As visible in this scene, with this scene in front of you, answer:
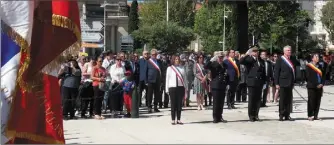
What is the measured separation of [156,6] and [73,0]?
89.5 metres

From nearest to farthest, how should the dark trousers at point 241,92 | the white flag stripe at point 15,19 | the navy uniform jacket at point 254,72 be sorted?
the white flag stripe at point 15,19 < the navy uniform jacket at point 254,72 < the dark trousers at point 241,92

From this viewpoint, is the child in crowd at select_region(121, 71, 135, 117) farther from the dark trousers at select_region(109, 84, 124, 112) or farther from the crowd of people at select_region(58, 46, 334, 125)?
the dark trousers at select_region(109, 84, 124, 112)

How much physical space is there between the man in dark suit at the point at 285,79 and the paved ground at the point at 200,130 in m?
0.41

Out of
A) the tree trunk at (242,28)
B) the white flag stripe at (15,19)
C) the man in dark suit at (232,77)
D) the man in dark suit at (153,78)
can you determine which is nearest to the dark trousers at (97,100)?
the man in dark suit at (153,78)

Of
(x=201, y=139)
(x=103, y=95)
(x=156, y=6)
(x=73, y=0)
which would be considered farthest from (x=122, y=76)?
(x=156, y=6)

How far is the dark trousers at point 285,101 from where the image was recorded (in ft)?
53.9

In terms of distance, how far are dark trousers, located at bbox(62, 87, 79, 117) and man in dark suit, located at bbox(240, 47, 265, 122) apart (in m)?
4.65

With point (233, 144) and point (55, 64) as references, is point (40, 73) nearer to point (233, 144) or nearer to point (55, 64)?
point (55, 64)

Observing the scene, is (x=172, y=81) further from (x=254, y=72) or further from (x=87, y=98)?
(x=87, y=98)

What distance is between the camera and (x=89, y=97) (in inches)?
685

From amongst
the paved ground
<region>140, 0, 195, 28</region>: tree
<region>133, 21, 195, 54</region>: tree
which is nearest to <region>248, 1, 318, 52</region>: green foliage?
<region>133, 21, 195, 54</region>: tree

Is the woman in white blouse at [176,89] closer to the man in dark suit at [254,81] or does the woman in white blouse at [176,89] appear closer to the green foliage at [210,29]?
the man in dark suit at [254,81]

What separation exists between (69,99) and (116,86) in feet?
4.99

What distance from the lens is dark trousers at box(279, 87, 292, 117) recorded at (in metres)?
16.4
